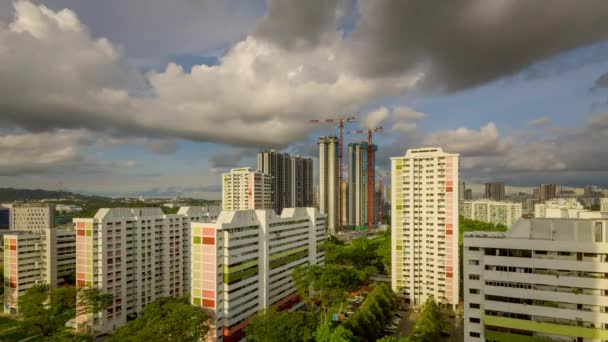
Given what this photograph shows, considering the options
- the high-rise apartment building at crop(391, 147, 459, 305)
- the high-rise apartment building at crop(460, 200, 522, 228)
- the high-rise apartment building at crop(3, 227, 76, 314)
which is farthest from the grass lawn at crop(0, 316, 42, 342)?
the high-rise apartment building at crop(460, 200, 522, 228)

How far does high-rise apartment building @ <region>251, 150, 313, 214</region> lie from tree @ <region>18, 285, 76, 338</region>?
9857 centimetres

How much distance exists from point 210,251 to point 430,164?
1596 inches

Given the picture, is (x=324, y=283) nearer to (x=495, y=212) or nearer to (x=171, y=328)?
(x=171, y=328)

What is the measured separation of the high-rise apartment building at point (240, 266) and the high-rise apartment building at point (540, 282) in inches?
1029

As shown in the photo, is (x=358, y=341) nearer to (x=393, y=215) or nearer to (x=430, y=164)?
(x=393, y=215)

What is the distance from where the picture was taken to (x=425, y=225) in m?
58.8

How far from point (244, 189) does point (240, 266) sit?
77.8 m

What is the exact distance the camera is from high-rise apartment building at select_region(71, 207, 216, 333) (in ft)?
161

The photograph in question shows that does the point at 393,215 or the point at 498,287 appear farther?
the point at 393,215

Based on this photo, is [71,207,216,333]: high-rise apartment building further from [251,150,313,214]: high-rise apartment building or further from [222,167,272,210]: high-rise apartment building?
[251,150,313,214]: high-rise apartment building

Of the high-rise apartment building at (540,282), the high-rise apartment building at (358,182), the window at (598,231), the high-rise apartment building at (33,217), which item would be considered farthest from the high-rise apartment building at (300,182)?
the window at (598,231)

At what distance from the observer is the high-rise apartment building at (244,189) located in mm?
117625

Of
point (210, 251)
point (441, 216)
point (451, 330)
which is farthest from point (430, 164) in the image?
point (210, 251)

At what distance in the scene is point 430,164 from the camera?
59.0 metres
